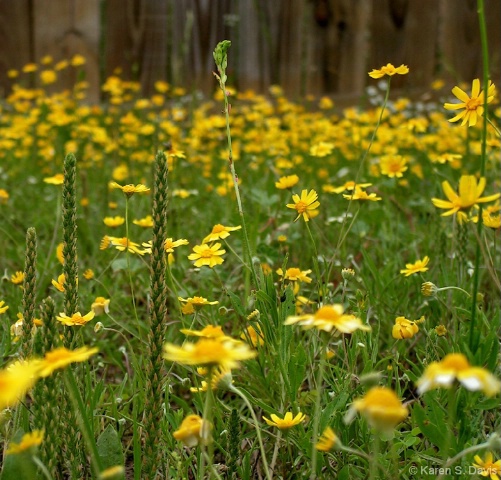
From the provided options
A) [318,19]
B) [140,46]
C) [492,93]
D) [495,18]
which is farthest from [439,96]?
[492,93]

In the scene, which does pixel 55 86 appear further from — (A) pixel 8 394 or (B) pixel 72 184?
(A) pixel 8 394

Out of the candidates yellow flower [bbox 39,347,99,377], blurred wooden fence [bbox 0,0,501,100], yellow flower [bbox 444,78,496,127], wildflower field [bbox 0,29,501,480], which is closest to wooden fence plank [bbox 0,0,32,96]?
blurred wooden fence [bbox 0,0,501,100]

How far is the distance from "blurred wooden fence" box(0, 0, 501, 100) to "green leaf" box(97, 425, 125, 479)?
4.83 meters

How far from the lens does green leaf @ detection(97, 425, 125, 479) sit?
43.5 inches

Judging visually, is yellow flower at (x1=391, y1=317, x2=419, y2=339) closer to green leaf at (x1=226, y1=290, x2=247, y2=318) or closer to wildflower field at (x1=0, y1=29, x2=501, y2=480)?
wildflower field at (x1=0, y1=29, x2=501, y2=480)

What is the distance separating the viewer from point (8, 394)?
0.64 m

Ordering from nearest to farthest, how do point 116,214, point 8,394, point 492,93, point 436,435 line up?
point 8,394, point 436,435, point 492,93, point 116,214

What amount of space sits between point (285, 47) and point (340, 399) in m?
5.19

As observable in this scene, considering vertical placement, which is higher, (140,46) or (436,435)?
(140,46)

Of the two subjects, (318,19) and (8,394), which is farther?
(318,19)

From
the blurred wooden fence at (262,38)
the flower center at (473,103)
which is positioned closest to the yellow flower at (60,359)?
the flower center at (473,103)

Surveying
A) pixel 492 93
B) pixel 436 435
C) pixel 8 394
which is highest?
pixel 492 93

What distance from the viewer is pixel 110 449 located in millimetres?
1110

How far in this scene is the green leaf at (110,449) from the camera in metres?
1.11
